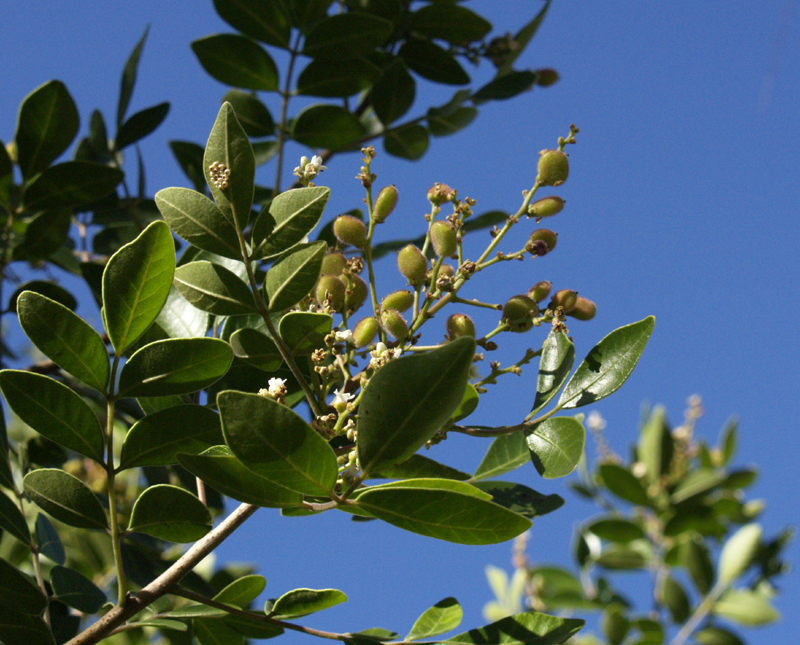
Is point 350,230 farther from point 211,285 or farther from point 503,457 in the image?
point 503,457

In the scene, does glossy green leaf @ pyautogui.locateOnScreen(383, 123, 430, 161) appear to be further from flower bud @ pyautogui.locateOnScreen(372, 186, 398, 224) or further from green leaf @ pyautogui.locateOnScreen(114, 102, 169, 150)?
flower bud @ pyautogui.locateOnScreen(372, 186, 398, 224)

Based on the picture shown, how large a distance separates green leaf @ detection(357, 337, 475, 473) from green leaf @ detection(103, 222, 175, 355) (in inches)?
13.3

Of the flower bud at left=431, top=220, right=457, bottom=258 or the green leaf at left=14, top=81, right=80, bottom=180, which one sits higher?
the green leaf at left=14, top=81, right=80, bottom=180

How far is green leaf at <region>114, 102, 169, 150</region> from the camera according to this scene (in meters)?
2.15

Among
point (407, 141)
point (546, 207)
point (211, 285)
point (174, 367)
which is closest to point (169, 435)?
point (174, 367)

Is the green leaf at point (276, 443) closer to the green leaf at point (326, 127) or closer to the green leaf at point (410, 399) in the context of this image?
the green leaf at point (410, 399)

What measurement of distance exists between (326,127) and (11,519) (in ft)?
4.22

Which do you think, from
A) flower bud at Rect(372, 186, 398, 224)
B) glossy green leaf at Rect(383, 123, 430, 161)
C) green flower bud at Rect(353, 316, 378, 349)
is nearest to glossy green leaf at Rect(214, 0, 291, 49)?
glossy green leaf at Rect(383, 123, 430, 161)

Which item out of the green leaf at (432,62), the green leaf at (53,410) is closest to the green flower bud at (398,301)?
the green leaf at (53,410)

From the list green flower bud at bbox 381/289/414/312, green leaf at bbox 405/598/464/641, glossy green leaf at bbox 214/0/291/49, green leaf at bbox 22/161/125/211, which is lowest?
green leaf at bbox 405/598/464/641

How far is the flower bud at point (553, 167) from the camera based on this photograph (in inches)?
47.3

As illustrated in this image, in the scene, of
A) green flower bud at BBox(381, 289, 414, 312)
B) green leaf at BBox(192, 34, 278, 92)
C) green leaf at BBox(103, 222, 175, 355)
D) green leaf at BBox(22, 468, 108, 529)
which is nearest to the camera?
green leaf at BBox(103, 222, 175, 355)

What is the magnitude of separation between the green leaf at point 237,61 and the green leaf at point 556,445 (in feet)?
4.58

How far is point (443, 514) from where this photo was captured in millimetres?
841
